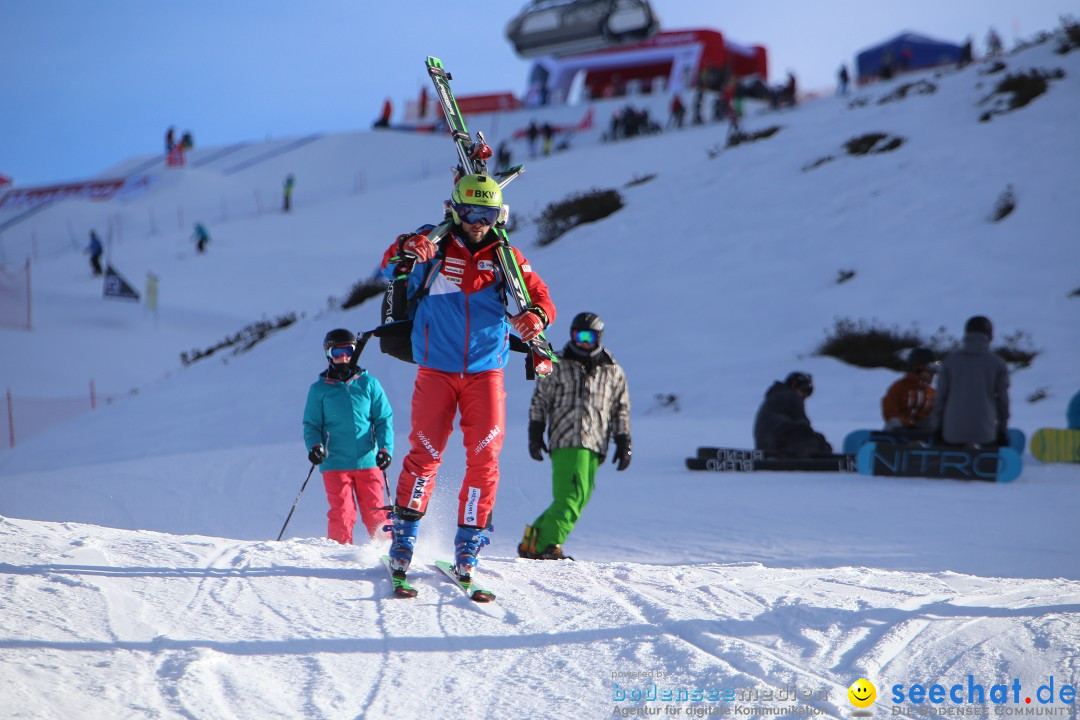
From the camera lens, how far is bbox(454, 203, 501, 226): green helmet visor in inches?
186

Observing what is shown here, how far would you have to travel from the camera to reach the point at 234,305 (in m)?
28.9

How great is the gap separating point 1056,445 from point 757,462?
2.95 metres

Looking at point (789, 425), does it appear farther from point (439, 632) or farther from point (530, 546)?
point (439, 632)

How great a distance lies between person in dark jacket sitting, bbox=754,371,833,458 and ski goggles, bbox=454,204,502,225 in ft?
20.4

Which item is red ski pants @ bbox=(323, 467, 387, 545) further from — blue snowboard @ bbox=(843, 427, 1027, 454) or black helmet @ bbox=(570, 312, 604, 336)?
blue snowboard @ bbox=(843, 427, 1027, 454)

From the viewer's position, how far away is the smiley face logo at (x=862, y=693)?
11.5 ft

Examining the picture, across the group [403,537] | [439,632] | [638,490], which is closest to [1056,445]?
[638,490]

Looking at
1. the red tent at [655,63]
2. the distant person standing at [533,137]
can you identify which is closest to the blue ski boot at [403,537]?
the distant person standing at [533,137]

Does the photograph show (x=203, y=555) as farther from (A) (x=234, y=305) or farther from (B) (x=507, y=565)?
(A) (x=234, y=305)

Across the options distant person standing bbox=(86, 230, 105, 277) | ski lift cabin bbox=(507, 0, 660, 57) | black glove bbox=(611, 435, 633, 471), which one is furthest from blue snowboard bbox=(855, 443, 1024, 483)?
ski lift cabin bbox=(507, 0, 660, 57)

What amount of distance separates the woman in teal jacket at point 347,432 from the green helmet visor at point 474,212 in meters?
2.54

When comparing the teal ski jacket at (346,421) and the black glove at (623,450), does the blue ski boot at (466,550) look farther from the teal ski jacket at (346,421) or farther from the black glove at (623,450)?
the teal ski jacket at (346,421)

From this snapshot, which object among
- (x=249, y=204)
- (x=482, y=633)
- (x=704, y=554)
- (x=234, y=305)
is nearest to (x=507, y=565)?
(x=482, y=633)

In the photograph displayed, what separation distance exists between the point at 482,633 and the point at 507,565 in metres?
1.33
